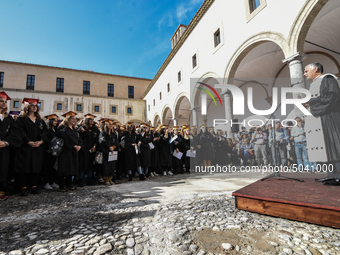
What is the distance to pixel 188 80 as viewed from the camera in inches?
642

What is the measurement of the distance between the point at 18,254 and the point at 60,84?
34.2 metres

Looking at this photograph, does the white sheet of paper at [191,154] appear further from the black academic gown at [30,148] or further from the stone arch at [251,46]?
the stone arch at [251,46]

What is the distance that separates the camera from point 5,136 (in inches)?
151

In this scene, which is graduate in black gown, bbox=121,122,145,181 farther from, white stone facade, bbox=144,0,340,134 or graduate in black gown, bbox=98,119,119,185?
white stone facade, bbox=144,0,340,134

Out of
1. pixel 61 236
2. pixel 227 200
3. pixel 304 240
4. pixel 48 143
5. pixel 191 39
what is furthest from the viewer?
pixel 191 39

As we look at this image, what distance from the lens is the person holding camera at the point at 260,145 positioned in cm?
844

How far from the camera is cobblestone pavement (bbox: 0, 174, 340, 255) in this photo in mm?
1712

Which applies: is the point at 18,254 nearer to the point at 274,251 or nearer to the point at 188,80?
the point at 274,251

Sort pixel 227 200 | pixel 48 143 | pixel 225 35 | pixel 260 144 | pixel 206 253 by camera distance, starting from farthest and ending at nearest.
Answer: pixel 225 35 < pixel 260 144 < pixel 48 143 < pixel 227 200 < pixel 206 253

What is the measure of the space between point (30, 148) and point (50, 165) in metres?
0.86

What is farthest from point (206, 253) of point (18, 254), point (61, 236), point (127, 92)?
point (127, 92)

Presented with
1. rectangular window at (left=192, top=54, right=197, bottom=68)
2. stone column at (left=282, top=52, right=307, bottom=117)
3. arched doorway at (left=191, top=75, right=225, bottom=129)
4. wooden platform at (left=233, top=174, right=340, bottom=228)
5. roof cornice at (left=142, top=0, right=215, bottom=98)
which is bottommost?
wooden platform at (left=233, top=174, right=340, bottom=228)

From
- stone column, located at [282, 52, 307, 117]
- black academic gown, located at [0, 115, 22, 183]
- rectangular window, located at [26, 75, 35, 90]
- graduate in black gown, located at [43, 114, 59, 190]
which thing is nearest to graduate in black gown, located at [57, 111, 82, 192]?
graduate in black gown, located at [43, 114, 59, 190]

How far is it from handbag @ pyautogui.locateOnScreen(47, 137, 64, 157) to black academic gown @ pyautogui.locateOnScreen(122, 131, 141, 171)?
2008 mm
